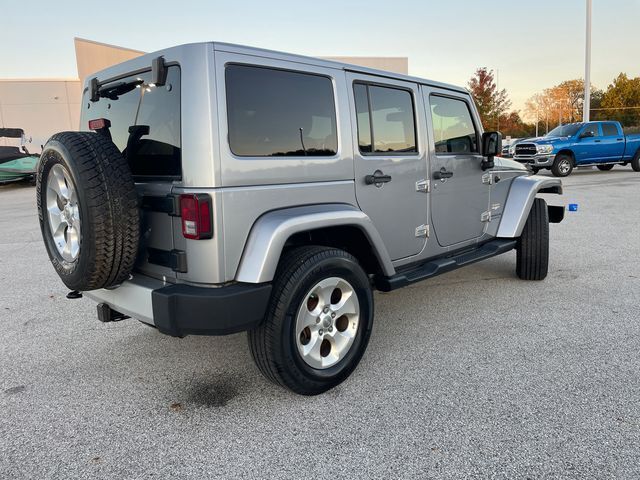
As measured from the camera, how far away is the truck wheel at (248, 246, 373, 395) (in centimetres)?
264

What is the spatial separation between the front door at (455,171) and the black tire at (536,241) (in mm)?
665

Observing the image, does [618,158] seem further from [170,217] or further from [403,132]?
[170,217]

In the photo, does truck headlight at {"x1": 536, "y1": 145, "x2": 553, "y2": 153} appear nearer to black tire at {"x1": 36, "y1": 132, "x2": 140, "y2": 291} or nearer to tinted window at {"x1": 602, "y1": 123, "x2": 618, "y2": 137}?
tinted window at {"x1": 602, "y1": 123, "x2": 618, "y2": 137}

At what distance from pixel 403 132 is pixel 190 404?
7.92 feet

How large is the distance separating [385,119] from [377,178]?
49cm

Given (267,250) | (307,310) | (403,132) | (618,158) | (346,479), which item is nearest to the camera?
(346,479)

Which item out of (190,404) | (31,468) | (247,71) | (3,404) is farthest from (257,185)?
(3,404)

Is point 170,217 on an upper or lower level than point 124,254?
upper

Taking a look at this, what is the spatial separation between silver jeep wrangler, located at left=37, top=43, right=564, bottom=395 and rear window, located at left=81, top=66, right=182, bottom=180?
12 mm

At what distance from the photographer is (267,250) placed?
2508 millimetres

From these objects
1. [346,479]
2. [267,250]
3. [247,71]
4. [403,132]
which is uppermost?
[247,71]

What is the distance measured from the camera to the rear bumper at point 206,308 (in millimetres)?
2412

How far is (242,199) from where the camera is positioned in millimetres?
2529

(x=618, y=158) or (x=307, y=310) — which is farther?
(x=618, y=158)
